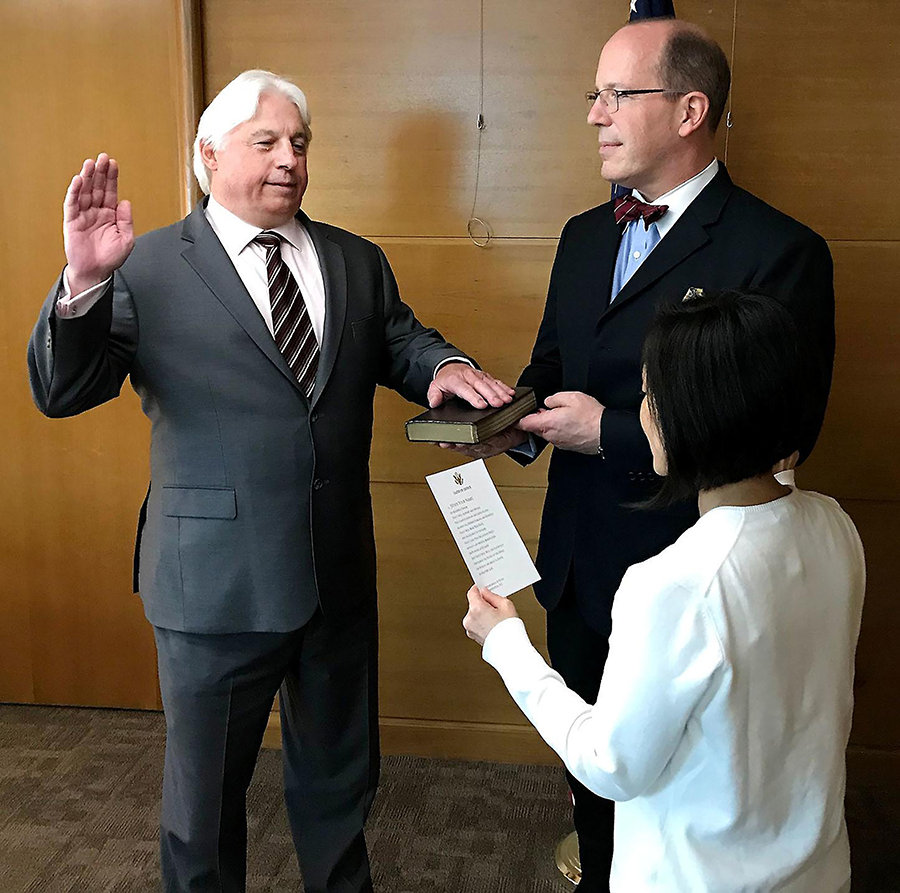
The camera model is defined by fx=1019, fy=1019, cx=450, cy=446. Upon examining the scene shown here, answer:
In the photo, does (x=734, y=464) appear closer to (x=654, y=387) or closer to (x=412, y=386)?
(x=654, y=387)

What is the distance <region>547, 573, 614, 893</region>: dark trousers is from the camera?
2186mm

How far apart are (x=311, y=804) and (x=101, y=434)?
1.63 meters

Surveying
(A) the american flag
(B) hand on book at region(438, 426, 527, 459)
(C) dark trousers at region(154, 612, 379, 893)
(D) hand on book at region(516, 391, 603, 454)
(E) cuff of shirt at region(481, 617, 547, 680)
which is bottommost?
(C) dark trousers at region(154, 612, 379, 893)

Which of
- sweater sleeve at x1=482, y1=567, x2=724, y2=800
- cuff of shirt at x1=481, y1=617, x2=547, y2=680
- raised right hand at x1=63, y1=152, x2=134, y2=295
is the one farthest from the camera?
raised right hand at x1=63, y1=152, x2=134, y2=295

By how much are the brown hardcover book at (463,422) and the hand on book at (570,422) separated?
0.15 ft

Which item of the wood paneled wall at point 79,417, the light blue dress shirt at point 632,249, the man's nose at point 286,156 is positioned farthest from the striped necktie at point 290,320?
the wood paneled wall at point 79,417

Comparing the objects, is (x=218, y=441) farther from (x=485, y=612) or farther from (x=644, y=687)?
(x=644, y=687)

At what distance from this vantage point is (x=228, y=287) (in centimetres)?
198

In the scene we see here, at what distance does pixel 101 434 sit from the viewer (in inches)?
132

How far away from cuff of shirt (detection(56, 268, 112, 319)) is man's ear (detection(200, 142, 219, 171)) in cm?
44

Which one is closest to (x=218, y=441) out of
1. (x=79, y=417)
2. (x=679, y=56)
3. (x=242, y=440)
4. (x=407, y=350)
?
(x=242, y=440)

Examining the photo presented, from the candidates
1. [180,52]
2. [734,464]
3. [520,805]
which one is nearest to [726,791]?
[734,464]

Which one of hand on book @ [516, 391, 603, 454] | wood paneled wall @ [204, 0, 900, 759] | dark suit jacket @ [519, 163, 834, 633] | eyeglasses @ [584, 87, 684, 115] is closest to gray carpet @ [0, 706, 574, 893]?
wood paneled wall @ [204, 0, 900, 759]

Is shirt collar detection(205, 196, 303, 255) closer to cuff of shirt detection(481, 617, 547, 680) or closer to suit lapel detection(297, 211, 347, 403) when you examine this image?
suit lapel detection(297, 211, 347, 403)
